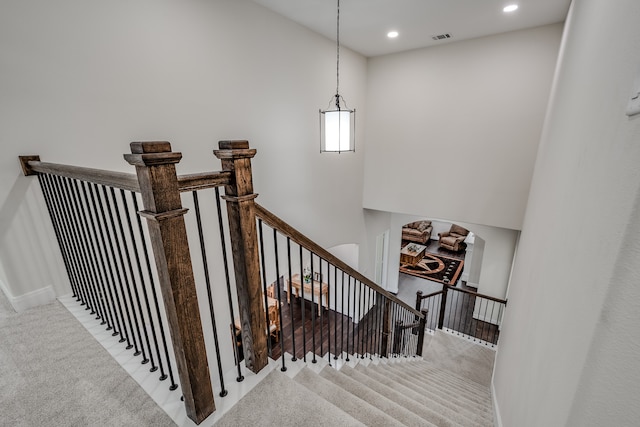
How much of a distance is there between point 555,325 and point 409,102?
4.42 m

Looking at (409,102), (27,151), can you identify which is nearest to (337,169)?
(409,102)

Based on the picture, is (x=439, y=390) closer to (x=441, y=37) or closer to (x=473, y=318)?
(x=473, y=318)

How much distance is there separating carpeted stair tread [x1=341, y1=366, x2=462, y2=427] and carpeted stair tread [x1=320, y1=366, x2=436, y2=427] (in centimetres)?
25

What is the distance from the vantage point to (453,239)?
33.3 feet

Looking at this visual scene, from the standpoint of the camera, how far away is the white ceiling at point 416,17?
3203 mm

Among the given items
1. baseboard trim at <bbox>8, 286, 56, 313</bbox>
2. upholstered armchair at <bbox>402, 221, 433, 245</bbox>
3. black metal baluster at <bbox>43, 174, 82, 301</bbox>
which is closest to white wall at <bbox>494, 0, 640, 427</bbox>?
black metal baluster at <bbox>43, 174, 82, 301</bbox>

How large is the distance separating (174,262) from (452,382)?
414 cm

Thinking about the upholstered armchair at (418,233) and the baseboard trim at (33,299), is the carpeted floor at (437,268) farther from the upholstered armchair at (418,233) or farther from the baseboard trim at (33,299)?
the baseboard trim at (33,299)

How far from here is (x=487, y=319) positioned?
6250 mm

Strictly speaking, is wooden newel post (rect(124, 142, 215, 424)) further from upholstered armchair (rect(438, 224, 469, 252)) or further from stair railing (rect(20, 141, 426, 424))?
upholstered armchair (rect(438, 224, 469, 252))

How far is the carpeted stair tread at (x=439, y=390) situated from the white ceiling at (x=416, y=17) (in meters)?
4.09

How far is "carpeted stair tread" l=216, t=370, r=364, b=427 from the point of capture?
131 cm

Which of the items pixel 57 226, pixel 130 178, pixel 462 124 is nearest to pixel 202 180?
pixel 130 178

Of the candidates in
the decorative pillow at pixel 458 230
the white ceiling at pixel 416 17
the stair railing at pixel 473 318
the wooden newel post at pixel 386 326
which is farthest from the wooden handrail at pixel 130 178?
the decorative pillow at pixel 458 230
